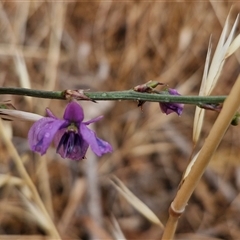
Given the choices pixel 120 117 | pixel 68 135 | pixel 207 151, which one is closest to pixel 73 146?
pixel 68 135

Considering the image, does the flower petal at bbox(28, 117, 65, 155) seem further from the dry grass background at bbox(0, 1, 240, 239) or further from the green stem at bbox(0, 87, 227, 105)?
the dry grass background at bbox(0, 1, 240, 239)

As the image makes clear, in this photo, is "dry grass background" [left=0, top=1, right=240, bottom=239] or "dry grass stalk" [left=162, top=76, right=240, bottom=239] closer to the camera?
"dry grass stalk" [left=162, top=76, right=240, bottom=239]

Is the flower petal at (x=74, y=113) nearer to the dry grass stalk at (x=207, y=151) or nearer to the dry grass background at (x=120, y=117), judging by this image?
the dry grass stalk at (x=207, y=151)

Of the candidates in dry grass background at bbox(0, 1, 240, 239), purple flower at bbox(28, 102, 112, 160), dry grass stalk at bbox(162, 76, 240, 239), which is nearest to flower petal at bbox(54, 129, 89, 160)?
purple flower at bbox(28, 102, 112, 160)

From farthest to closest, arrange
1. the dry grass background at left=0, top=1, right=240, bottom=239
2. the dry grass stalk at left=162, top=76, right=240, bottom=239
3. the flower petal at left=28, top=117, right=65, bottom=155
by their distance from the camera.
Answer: the dry grass background at left=0, top=1, right=240, bottom=239, the flower petal at left=28, top=117, right=65, bottom=155, the dry grass stalk at left=162, top=76, right=240, bottom=239

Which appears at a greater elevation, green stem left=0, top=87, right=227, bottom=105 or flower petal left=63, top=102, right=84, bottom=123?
flower petal left=63, top=102, right=84, bottom=123

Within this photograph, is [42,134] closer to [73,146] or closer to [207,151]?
[73,146]
